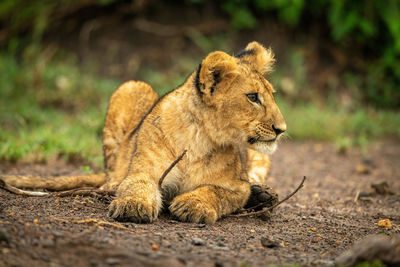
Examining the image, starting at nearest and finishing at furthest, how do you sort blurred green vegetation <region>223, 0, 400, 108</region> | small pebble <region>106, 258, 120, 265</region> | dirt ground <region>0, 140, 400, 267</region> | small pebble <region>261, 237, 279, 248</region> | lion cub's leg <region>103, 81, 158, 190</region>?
1. small pebble <region>106, 258, 120, 265</region>
2. dirt ground <region>0, 140, 400, 267</region>
3. small pebble <region>261, 237, 279, 248</region>
4. lion cub's leg <region>103, 81, 158, 190</region>
5. blurred green vegetation <region>223, 0, 400, 108</region>

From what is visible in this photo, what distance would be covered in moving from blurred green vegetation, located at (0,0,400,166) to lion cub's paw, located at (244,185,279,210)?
3.32 meters

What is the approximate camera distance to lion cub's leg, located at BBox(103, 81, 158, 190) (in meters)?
5.33

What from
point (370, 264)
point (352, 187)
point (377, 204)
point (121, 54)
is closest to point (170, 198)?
point (370, 264)

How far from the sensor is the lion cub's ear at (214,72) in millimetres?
3846

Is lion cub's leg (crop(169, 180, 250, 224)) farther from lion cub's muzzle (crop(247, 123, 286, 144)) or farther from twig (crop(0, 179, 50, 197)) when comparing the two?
twig (crop(0, 179, 50, 197))

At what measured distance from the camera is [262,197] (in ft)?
14.1

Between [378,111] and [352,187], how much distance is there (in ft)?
17.4

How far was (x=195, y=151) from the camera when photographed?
400 cm

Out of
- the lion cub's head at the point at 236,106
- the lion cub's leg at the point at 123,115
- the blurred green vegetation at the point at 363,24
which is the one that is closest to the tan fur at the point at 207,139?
the lion cub's head at the point at 236,106

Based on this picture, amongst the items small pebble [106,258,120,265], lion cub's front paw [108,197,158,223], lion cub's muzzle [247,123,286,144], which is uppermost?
lion cub's muzzle [247,123,286,144]

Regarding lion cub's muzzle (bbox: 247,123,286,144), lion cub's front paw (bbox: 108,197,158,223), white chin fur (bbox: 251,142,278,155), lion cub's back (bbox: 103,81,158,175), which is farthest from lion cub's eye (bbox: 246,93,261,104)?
lion cub's back (bbox: 103,81,158,175)

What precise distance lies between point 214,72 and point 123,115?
1.86 meters

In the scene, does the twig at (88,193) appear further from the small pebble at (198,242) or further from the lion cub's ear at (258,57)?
the lion cub's ear at (258,57)

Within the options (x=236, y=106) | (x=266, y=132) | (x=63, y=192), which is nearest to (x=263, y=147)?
(x=266, y=132)
